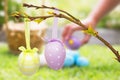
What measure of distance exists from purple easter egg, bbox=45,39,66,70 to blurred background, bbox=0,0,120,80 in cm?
18

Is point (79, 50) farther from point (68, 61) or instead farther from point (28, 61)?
point (28, 61)

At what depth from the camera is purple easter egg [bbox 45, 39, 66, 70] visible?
79 centimetres

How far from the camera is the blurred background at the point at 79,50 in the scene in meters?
1.34

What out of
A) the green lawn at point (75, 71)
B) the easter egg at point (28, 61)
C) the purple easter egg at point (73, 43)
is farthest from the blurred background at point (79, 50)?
the easter egg at point (28, 61)

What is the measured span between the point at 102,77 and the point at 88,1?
196cm

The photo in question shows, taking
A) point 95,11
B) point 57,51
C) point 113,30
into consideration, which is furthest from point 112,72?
point 113,30

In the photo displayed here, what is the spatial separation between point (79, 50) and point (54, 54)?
3.61 ft

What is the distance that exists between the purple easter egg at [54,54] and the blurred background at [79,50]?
181 mm

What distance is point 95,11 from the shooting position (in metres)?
1.53

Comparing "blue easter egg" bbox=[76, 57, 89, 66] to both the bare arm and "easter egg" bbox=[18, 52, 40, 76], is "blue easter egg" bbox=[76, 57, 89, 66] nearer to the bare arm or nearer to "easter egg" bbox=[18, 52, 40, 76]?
the bare arm

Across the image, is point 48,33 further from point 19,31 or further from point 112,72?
point 112,72

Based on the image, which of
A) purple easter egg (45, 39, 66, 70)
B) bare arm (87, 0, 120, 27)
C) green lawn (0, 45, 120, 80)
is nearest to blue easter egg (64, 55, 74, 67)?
green lawn (0, 45, 120, 80)

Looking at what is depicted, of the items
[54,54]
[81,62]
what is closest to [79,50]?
[81,62]

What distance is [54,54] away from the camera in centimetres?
80
